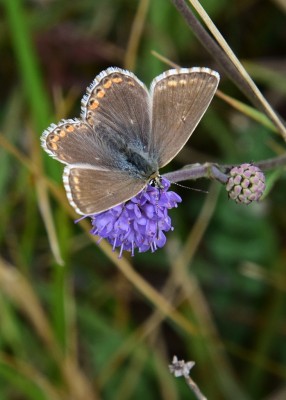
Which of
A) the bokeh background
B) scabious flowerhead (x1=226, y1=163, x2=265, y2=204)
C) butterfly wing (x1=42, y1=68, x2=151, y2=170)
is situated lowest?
scabious flowerhead (x1=226, y1=163, x2=265, y2=204)

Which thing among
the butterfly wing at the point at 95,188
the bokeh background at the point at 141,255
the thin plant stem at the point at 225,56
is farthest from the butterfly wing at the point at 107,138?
the bokeh background at the point at 141,255

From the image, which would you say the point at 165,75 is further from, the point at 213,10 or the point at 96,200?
the point at 213,10

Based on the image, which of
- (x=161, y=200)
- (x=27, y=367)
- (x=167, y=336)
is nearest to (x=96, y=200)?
(x=161, y=200)

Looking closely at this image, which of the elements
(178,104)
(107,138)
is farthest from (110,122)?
(178,104)

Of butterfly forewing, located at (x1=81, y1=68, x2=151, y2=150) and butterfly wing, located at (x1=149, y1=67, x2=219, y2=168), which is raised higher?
butterfly forewing, located at (x1=81, y1=68, x2=151, y2=150)

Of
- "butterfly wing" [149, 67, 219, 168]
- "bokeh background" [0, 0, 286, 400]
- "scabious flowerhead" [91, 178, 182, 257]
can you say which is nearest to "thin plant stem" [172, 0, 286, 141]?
"butterfly wing" [149, 67, 219, 168]

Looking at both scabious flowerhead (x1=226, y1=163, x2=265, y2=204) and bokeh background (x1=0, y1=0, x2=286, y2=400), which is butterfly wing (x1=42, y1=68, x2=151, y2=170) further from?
bokeh background (x1=0, y1=0, x2=286, y2=400)

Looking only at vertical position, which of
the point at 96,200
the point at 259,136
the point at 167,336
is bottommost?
the point at 96,200
